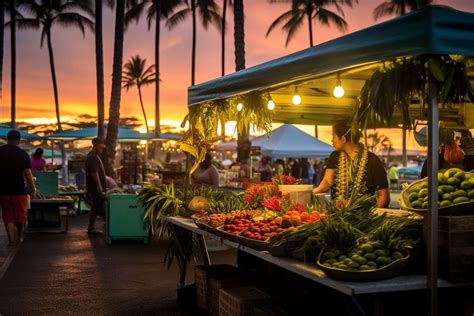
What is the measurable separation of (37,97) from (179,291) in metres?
43.0

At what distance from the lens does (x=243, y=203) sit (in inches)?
263

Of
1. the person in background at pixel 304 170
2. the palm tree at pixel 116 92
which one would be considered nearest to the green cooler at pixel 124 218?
the palm tree at pixel 116 92

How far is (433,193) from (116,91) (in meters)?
19.5

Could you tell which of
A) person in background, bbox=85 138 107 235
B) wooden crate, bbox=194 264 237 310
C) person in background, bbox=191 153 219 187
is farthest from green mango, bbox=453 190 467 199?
person in background, bbox=85 138 107 235

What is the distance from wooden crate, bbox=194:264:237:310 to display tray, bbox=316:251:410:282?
9.12ft

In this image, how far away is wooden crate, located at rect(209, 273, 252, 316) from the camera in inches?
232

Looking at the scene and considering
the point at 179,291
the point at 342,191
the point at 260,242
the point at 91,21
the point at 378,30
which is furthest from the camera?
the point at 91,21

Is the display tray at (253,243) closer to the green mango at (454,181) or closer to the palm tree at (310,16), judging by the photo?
the green mango at (454,181)

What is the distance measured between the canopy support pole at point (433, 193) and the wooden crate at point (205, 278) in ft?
9.71

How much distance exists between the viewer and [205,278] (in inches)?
252

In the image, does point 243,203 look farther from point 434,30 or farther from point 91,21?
point 91,21

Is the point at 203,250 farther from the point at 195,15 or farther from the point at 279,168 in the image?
the point at 195,15

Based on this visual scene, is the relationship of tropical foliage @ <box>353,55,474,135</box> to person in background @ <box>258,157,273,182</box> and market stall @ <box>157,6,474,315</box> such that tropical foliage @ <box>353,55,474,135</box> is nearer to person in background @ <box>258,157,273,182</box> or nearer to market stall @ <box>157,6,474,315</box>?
market stall @ <box>157,6,474,315</box>

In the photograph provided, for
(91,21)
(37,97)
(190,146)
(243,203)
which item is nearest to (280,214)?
(243,203)
